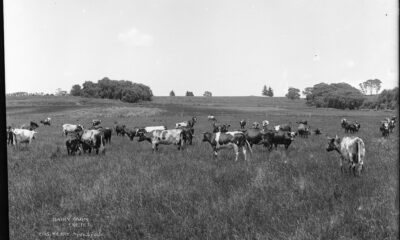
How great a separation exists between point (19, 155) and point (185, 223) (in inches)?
433

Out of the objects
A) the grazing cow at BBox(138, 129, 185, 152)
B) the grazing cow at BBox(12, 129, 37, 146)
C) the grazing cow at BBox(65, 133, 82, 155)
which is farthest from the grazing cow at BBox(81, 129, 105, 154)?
the grazing cow at BBox(12, 129, 37, 146)

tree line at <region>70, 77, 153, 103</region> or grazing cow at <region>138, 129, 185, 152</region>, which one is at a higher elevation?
tree line at <region>70, 77, 153, 103</region>

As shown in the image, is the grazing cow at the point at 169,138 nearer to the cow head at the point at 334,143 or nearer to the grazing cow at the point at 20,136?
the cow head at the point at 334,143

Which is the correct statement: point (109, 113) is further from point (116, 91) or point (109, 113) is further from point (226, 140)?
point (226, 140)

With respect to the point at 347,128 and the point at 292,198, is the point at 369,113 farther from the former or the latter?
the point at 292,198

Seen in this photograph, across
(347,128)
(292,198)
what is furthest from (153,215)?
(347,128)

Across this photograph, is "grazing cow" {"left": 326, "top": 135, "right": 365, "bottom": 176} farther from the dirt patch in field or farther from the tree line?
the tree line

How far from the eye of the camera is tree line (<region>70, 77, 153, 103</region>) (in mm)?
62328

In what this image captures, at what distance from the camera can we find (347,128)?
2277cm

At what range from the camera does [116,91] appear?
61594 millimetres

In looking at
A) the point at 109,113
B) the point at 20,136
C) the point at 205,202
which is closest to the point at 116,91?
the point at 109,113

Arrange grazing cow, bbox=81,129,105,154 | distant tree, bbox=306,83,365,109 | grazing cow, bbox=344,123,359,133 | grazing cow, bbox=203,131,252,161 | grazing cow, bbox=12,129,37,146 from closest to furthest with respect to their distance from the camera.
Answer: grazing cow, bbox=203,131,252,161 → grazing cow, bbox=81,129,105,154 → grazing cow, bbox=12,129,37,146 → grazing cow, bbox=344,123,359,133 → distant tree, bbox=306,83,365,109

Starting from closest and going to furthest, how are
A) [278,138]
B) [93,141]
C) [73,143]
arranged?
[73,143]
[93,141]
[278,138]

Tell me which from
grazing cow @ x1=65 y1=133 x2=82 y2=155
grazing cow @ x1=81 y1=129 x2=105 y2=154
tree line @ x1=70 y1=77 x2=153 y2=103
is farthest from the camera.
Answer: tree line @ x1=70 y1=77 x2=153 y2=103
